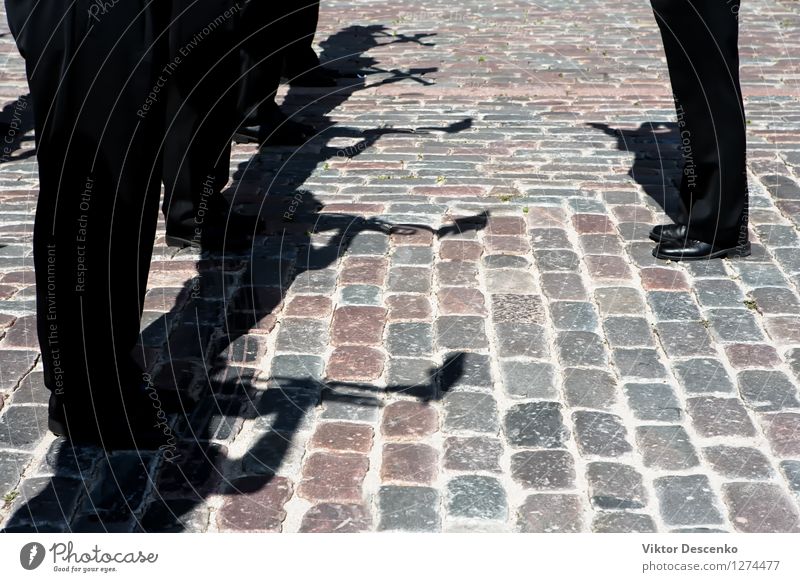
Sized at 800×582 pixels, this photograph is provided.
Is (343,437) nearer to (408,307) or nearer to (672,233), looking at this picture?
(408,307)

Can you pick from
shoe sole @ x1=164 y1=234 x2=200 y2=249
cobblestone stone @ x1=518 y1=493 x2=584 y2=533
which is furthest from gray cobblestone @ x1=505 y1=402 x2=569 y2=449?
shoe sole @ x1=164 y1=234 x2=200 y2=249

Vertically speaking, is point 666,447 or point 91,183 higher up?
point 91,183

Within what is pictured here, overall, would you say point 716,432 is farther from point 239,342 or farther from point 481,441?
point 239,342

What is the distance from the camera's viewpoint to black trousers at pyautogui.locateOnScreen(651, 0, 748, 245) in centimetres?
464

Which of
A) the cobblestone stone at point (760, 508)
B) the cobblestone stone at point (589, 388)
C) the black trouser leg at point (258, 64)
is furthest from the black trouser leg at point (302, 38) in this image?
the cobblestone stone at point (760, 508)

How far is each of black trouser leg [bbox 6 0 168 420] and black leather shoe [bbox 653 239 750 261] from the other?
101 inches

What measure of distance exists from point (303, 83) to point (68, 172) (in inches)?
224

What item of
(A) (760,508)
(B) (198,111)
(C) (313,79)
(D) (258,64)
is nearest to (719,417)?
(A) (760,508)

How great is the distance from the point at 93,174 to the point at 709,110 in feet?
9.22

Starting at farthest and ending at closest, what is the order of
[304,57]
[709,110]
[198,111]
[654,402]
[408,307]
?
[304,57] → [198,111] → [709,110] → [408,307] → [654,402]

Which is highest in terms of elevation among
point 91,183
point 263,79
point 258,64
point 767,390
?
point 91,183

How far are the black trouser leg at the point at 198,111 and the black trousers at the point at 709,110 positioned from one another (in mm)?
1938

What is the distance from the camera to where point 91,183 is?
128 inches

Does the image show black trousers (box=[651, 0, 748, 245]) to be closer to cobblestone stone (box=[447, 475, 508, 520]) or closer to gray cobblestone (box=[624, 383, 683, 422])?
gray cobblestone (box=[624, 383, 683, 422])
